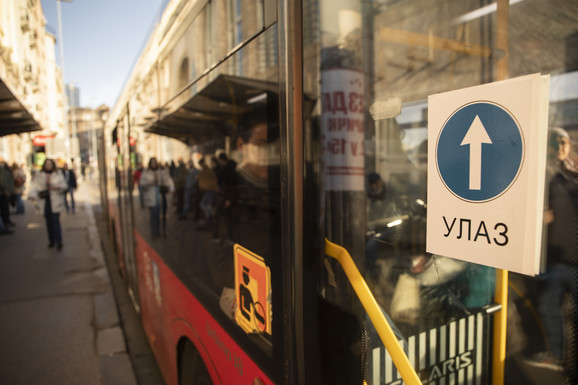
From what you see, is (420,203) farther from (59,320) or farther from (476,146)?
(59,320)

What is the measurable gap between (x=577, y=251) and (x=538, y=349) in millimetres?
645

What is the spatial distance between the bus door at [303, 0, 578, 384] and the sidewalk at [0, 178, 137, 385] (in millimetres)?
2917

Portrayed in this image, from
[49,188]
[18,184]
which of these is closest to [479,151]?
[49,188]

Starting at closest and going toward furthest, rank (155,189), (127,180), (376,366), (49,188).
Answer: (376,366), (155,189), (127,180), (49,188)

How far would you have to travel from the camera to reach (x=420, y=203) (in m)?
1.91

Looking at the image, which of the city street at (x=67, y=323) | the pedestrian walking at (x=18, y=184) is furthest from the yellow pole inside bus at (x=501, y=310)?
the pedestrian walking at (x=18, y=184)

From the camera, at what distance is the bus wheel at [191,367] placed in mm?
2061

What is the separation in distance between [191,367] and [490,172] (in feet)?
6.79

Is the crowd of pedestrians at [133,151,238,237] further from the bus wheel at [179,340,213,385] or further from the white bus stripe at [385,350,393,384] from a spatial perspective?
the white bus stripe at [385,350,393,384]

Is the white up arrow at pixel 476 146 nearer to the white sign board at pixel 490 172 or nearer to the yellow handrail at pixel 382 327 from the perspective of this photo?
the white sign board at pixel 490 172

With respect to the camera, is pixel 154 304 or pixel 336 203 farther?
pixel 154 304

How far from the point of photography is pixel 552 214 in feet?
7.23

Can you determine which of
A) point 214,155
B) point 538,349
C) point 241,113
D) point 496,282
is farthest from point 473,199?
point 538,349

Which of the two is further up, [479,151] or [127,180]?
[479,151]
